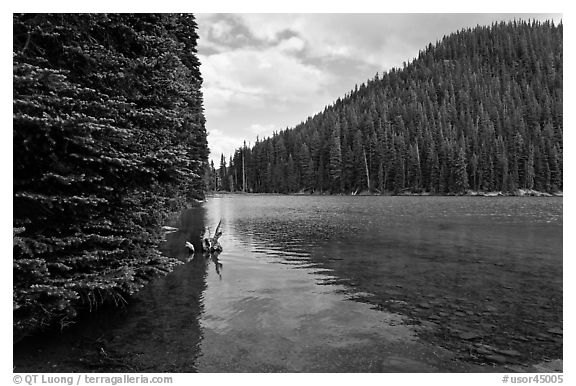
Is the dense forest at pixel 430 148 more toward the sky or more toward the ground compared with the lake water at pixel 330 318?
more toward the sky

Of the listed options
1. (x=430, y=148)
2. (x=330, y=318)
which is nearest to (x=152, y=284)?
(x=330, y=318)

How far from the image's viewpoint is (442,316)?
9617 mm

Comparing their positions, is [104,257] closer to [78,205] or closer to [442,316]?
[78,205]

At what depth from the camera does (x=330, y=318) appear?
→ 9.51 meters

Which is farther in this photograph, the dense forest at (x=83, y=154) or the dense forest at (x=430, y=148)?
the dense forest at (x=430, y=148)

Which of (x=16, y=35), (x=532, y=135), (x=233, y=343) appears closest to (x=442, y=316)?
(x=233, y=343)

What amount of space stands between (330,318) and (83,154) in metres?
7.19

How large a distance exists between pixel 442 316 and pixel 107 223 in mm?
8931

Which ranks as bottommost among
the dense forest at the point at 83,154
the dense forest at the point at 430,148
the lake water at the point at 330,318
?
the lake water at the point at 330,318

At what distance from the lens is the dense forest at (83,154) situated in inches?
254

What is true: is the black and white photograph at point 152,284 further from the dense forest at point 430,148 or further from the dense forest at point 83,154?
the dense forest at point 430,148

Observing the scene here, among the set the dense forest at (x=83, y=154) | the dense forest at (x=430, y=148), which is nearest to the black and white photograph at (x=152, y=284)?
the dense forest at (x=83, y=154)

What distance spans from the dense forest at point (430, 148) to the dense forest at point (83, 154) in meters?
108

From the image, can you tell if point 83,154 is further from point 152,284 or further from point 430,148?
point 430,148
